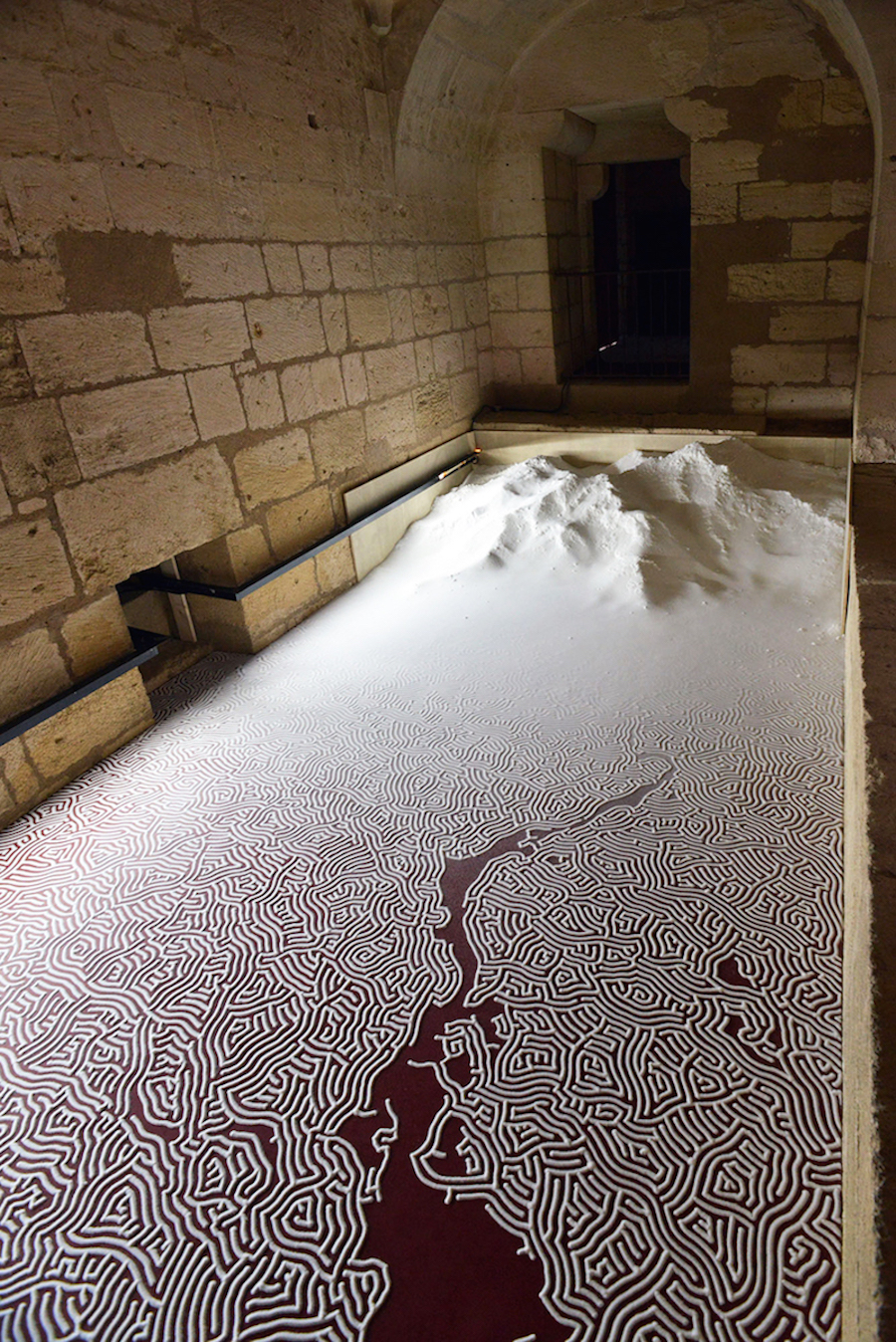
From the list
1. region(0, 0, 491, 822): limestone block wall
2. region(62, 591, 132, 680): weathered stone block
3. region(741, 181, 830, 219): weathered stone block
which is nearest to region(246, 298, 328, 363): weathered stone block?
region(0, 0, 491, 822): limestone block wall

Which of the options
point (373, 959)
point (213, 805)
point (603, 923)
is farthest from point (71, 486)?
point (603, 923)

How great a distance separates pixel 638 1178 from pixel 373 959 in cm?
82

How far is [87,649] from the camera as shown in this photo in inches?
122

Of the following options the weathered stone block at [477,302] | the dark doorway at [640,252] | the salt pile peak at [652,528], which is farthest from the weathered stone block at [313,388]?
the dark doorway at [640,252]

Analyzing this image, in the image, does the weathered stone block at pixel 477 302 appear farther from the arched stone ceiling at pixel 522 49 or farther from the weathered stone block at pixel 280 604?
the weathered stone block at pixel 280 604

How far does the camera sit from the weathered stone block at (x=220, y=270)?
325 centimetres

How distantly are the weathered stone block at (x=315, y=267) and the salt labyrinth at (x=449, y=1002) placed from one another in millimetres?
1880

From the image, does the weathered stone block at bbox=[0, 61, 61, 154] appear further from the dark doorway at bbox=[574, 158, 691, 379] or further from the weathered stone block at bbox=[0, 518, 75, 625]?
the dark doorway at bbox=[574, 158, 691, 379]

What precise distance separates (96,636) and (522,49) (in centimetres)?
462

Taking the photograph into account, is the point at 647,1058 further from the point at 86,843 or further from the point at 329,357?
the point at 329,357

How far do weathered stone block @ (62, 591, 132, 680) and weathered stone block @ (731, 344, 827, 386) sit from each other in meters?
4.32

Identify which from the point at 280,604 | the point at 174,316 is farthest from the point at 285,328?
the point at 280,604

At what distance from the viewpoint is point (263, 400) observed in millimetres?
3742

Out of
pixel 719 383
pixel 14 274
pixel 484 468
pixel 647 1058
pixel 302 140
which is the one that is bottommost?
pixel 647 1058
